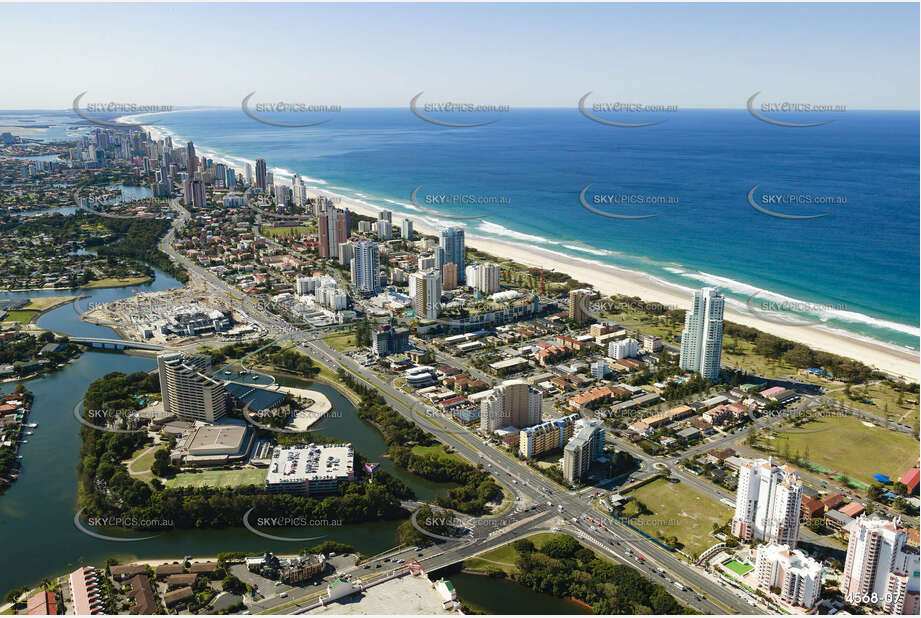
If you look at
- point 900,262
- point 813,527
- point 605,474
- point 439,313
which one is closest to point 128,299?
point 439,313

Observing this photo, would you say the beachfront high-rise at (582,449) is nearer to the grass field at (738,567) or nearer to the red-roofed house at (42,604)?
the grass field at (738,567)

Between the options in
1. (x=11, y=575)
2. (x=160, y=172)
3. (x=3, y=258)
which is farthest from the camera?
(x=160, y=172)

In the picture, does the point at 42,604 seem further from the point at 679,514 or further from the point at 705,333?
the point at 705,333

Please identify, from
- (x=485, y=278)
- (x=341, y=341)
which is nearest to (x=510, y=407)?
(x=341, y=341)

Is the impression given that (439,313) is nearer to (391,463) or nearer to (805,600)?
(391,463)

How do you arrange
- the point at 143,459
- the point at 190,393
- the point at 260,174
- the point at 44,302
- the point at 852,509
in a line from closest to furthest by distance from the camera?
the point at 852,509 < the point at 143,459 < the point at 190,393 < the point at 44,302 < the point at 260,174

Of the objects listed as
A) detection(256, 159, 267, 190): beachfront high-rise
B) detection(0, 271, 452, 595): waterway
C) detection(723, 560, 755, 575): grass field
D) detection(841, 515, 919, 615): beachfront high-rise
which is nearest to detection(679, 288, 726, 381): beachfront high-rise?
detection(723, 560, 755, 575): grass field
